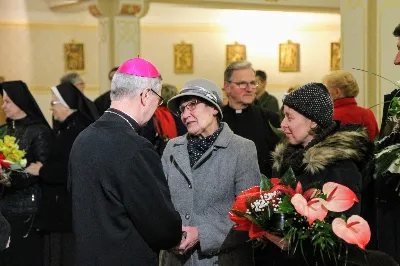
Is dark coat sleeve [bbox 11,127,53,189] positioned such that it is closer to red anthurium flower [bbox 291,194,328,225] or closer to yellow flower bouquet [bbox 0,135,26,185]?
yellow flower bouquet [bbox 0,135,26,185]

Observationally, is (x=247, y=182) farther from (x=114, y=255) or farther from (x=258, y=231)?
(x=114, y=255)

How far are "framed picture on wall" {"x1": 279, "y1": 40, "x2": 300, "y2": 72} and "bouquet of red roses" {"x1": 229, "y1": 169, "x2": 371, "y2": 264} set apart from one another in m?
16.6

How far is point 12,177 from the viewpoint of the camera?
7441 millimetres

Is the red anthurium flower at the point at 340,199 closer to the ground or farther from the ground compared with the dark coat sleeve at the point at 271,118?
closer to the ground

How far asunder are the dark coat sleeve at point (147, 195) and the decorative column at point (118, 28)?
443 inches

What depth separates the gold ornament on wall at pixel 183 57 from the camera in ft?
65.3

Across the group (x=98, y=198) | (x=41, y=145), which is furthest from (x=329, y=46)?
(x=98, y=198)

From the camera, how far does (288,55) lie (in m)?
20.7

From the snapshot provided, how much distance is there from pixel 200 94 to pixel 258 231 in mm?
1129

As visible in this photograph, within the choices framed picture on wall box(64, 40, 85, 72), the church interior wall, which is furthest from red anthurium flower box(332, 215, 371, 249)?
framed picture on wall box(64, 40, 85, 72)

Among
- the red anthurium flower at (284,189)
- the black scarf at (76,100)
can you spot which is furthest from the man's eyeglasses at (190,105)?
the black scarf at (76,100)

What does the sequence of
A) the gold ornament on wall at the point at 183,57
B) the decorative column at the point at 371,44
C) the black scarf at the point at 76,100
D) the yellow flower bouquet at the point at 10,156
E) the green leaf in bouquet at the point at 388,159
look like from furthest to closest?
1. the gold ornament on wall at the point at 183,57
2. the decorative column at the point at 371,44
3. the black scarf at the point at 76,100
4. the yellow flower bouquet at the point at 10,156
5. the green leaf in bouquet at the point at 388,159

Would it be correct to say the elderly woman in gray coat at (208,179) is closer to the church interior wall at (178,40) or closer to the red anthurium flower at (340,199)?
the red anthurium flower at (340,199)

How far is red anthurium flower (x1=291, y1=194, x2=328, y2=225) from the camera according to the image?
3945mm
